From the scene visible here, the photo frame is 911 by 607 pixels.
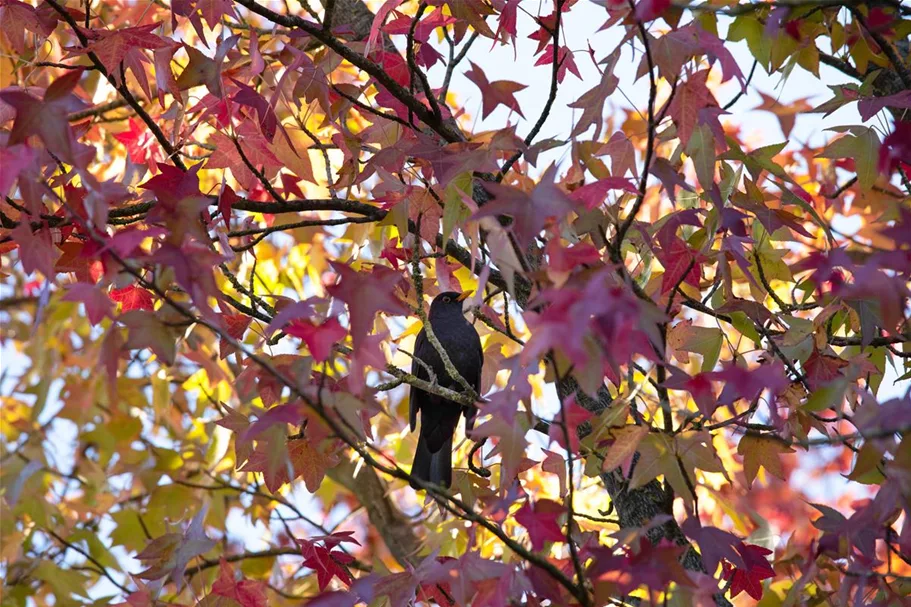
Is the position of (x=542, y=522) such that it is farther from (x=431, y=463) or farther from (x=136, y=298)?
(x=431, y=463)

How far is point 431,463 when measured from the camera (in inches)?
126

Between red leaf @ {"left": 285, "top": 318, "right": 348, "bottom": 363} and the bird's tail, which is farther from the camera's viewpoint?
the bird's tail

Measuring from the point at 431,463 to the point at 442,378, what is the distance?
1.74ft

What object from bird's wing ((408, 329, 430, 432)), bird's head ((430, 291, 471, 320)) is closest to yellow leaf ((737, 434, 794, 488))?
bird's wing ((408, 329, 430, 432))

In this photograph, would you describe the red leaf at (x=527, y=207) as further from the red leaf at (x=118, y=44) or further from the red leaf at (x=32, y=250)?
the red leaf at (x=118, y=44)

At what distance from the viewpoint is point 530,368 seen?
1.34 metres

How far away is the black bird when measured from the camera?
3.22 metres

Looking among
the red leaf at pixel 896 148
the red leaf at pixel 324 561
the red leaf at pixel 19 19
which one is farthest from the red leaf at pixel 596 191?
the red leaf at pixel 19 19

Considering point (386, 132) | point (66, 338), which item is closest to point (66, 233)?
point (386, 132)

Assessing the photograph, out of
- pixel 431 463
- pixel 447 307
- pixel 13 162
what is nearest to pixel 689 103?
pixel 13 162

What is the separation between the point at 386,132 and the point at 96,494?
2591 millimetres

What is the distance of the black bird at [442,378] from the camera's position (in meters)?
3.22

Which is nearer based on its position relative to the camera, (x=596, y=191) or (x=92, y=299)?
(x=92, y=299)

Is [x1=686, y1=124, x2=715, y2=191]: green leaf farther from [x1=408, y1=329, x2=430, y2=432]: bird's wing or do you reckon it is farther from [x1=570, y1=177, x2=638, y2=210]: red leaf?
[x1=408, y1=329, x2=430, y2=432]: bird's wing
